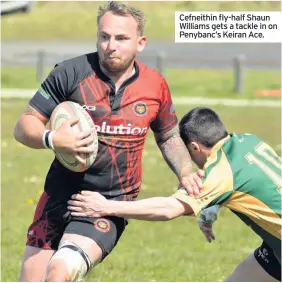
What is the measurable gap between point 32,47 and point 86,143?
3988 centimetres

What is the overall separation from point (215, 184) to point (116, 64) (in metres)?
1.38

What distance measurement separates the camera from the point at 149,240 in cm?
1227

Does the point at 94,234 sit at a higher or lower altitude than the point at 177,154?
lower

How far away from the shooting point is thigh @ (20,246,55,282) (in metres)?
7.14

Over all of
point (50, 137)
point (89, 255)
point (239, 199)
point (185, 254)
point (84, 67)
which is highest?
point (84, 67)

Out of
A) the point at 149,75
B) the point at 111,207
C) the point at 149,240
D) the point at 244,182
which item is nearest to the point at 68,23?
the point at 149,240

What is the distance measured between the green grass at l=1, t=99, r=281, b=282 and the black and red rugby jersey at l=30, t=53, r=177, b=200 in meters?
2.77

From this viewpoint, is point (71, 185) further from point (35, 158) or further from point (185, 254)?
point (35, 158)

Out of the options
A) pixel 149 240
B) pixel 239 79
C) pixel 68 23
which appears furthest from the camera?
Answer: pixel 68 23

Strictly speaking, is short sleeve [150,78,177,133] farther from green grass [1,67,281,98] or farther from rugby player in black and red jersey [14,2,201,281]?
green grass [1,67,281,98]

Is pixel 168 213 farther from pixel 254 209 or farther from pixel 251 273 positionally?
pixel 251 273

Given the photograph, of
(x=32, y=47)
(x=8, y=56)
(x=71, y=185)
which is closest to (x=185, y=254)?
(x=71, y=185)

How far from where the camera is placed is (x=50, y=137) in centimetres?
675
